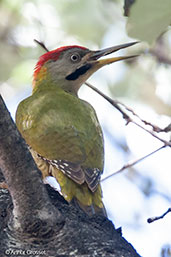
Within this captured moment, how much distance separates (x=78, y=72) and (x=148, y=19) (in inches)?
110

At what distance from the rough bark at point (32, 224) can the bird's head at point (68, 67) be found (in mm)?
2497

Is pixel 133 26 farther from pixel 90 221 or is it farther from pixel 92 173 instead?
pixel 92 173

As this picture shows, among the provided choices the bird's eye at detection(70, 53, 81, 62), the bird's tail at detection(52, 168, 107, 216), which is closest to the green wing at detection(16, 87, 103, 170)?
the bird's tail at detection(52, 168, 107, 216)

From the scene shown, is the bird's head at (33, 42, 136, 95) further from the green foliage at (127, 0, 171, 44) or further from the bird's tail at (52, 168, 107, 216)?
the green foliage at (127, 0, 171, 44)

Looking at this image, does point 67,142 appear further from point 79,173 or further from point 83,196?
point 83,196

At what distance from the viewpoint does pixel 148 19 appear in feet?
7.38

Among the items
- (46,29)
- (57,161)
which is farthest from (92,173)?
(46,29)

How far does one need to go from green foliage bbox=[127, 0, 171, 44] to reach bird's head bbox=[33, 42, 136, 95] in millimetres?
2423

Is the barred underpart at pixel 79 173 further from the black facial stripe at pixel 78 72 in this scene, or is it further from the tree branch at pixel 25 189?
the black facial stripe at pixel 78 72

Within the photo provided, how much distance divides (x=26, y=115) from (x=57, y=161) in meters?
0.59

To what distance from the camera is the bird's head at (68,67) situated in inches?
194

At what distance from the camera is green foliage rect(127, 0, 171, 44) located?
2.16 meters

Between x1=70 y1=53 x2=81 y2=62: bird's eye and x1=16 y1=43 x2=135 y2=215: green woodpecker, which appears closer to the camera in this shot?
x1=16 y1=43 x2=135 y2=215: green woodpecker

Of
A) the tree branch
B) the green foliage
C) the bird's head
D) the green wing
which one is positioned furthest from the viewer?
the bird's head
